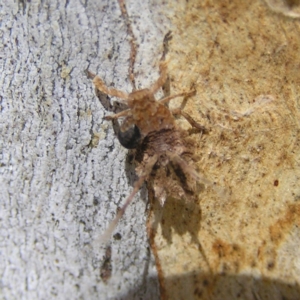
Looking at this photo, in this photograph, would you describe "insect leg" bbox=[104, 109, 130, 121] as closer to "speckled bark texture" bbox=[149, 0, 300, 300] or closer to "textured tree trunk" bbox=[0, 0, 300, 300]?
"textured tree trunk" bbox=[0, 0, 300, 300]

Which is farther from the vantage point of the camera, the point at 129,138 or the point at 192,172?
the point at 129,138

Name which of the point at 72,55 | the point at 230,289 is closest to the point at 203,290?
the point at 230,289

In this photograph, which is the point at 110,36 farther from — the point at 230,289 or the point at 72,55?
the point at 230,289

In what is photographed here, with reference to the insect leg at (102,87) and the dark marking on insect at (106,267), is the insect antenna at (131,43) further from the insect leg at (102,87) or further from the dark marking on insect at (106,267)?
the dark marking on insect at (106,267)

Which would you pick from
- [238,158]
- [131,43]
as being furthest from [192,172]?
[131,43]

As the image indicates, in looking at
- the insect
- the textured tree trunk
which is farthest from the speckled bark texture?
the insect

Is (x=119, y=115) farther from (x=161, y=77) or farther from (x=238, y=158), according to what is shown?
(x=238, y=158)
